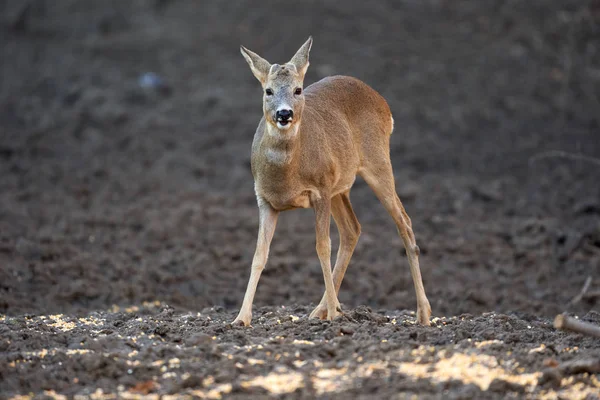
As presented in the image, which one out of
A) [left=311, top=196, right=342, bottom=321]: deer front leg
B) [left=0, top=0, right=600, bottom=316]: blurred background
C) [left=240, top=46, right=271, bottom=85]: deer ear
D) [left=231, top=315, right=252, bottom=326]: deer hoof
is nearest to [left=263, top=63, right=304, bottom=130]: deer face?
[left=240, top=46, right=271, bottom=85]: deer ear

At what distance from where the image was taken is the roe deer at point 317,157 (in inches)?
319

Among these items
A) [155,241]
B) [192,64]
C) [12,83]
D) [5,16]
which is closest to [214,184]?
[155,241]

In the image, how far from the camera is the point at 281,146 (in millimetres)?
8086

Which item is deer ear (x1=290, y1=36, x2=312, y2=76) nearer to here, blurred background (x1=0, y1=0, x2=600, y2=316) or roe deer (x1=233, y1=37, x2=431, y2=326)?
roe deer (x1=233, y1=37, x2=431, y2=326)

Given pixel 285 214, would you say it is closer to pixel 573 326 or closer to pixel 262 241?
pixel 262 241

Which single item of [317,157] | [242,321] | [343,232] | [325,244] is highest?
[317,157]

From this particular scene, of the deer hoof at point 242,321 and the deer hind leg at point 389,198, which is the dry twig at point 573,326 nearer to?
the deer hind leg at point 389,198

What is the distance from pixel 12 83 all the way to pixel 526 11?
11.4 metres

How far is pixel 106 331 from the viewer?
25.2ft

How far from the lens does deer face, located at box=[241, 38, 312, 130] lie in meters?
7.89

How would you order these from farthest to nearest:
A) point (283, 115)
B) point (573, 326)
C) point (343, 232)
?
point (343, 232) → point (283, 115) → point (573, 326)

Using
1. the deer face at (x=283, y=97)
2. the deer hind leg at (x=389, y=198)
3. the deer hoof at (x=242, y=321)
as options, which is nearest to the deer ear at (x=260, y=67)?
the deer face at (x=283, y=97)

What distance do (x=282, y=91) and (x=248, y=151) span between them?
9017 millimetres

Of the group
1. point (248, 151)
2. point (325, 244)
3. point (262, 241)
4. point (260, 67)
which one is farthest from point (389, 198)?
point (248, 151)
